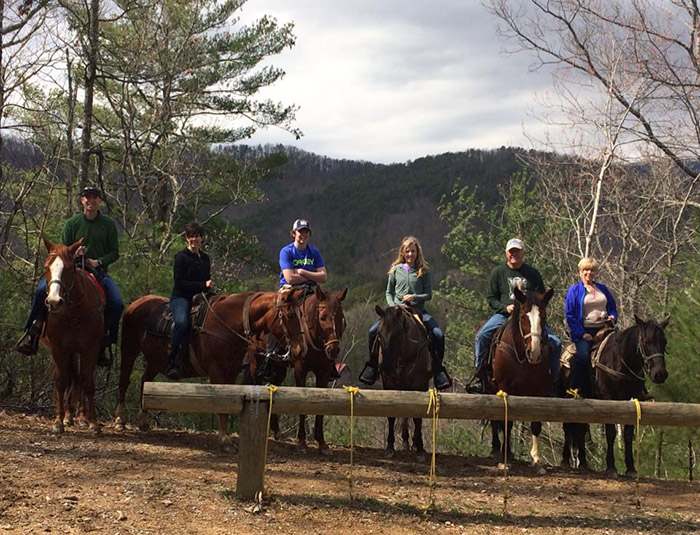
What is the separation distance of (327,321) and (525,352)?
7.84ft

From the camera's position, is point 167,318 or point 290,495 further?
point 167,318

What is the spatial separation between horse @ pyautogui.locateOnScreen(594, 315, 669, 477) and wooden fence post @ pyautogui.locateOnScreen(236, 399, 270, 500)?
4654 mm

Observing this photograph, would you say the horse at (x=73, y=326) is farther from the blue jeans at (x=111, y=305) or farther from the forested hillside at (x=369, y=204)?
the forested hillside at (x=369, y=204)

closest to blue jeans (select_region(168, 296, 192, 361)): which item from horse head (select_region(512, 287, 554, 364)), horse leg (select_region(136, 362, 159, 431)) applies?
horse leg (select_region(136, 362, 159, 431))

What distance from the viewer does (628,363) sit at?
8445mm

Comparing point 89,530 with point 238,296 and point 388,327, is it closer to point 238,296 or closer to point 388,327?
point 238,296

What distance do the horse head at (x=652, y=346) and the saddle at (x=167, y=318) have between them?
17.1 ft

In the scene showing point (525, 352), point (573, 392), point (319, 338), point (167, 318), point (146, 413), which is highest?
point (167, 318)

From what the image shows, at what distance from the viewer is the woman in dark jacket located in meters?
8.47

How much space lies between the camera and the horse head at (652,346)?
25.9 ft

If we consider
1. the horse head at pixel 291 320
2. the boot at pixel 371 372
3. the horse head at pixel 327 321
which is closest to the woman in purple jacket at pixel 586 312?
the boot at pixel 371 372

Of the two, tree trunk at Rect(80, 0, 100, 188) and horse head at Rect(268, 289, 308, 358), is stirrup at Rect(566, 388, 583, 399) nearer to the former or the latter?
horse head at Rect(268, 289, 308, 358)

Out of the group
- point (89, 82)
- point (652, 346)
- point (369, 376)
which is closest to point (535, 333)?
point (652, 346)

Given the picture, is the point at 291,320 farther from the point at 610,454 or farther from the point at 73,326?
the point at 610,454
